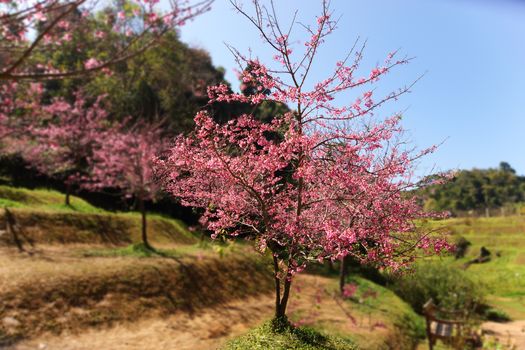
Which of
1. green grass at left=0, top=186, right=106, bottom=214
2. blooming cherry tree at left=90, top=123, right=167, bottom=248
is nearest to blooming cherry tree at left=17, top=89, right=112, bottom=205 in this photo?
blooming cherry tree at left=90, top=123, right=167, bottom=248

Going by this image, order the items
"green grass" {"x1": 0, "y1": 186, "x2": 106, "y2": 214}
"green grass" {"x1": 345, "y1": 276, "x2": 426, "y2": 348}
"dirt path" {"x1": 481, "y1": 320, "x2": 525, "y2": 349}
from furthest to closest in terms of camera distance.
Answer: "dirt path" {"x1": 481, "y1": 320, "x2": 525, "y2": 349}
"green grass" {"x1": 0, "y1": 186, "x2": 106, "y2": 214}
"green grass" {"x1": 345, "y1": 276, "x2": 426, "y2": 348}

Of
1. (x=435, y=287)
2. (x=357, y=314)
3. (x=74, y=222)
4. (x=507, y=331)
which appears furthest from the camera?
(x=435, y=287)

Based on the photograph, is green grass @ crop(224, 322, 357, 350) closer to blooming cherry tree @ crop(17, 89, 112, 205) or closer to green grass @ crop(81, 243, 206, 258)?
green grass @ crop(81, 243, 206, 258)

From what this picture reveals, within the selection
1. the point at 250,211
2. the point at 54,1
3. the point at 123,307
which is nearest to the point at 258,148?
the point at 250,211

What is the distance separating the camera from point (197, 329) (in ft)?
34.7

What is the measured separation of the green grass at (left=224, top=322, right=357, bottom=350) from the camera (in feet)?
17.1

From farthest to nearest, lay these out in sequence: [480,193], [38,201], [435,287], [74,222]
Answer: [480,193], [435,287], [38,201], [74,222]

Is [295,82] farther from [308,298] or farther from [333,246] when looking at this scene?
[308,298]

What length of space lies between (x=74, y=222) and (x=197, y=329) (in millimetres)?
7926

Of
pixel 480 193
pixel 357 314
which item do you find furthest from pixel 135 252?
pixel 480 193

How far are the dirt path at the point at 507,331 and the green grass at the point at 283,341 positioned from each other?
14.4 meters

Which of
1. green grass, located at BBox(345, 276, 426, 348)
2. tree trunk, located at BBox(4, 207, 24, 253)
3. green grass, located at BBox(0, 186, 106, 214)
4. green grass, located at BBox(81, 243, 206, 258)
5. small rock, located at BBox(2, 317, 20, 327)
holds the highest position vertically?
green grass, located at BBox(0, 186, 106, 214)

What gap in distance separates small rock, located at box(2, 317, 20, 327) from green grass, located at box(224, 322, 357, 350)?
5.67 meters

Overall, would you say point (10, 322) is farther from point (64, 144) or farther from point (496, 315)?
point (496, 315)
